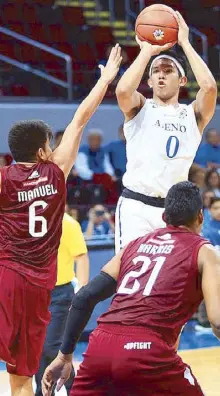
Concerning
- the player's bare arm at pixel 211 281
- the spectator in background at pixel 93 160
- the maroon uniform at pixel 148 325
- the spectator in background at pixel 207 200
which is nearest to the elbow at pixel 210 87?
the maroon uniform at pixel 148 325

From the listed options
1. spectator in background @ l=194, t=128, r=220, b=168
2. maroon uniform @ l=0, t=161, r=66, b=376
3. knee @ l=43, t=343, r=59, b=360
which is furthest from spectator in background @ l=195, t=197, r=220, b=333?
maroon uniform @ l=0, t=161, r=66, b=376

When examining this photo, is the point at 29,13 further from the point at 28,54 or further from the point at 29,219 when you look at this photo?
the point at 29,219

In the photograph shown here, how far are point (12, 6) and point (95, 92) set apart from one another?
962 centimetres

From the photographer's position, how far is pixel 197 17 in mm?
16719

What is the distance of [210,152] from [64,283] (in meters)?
7.27

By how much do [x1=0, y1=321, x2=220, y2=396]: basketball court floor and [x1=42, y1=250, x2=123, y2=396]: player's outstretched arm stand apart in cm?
258

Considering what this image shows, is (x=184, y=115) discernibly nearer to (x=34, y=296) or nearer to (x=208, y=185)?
(x=34, y=296)

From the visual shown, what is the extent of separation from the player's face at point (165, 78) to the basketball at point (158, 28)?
0.16 m

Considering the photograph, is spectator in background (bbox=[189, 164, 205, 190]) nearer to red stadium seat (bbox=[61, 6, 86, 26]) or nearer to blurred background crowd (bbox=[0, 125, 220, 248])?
blurred background crowd (bbox=[0, 125, 220, 248])

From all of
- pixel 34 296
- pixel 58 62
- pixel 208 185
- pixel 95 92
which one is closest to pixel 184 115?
pixel 95 92

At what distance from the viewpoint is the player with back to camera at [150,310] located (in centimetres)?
407

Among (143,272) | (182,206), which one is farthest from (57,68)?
(143,272)

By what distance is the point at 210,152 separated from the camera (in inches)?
543

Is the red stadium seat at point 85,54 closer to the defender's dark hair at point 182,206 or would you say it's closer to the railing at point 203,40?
the railing at point 203,40
